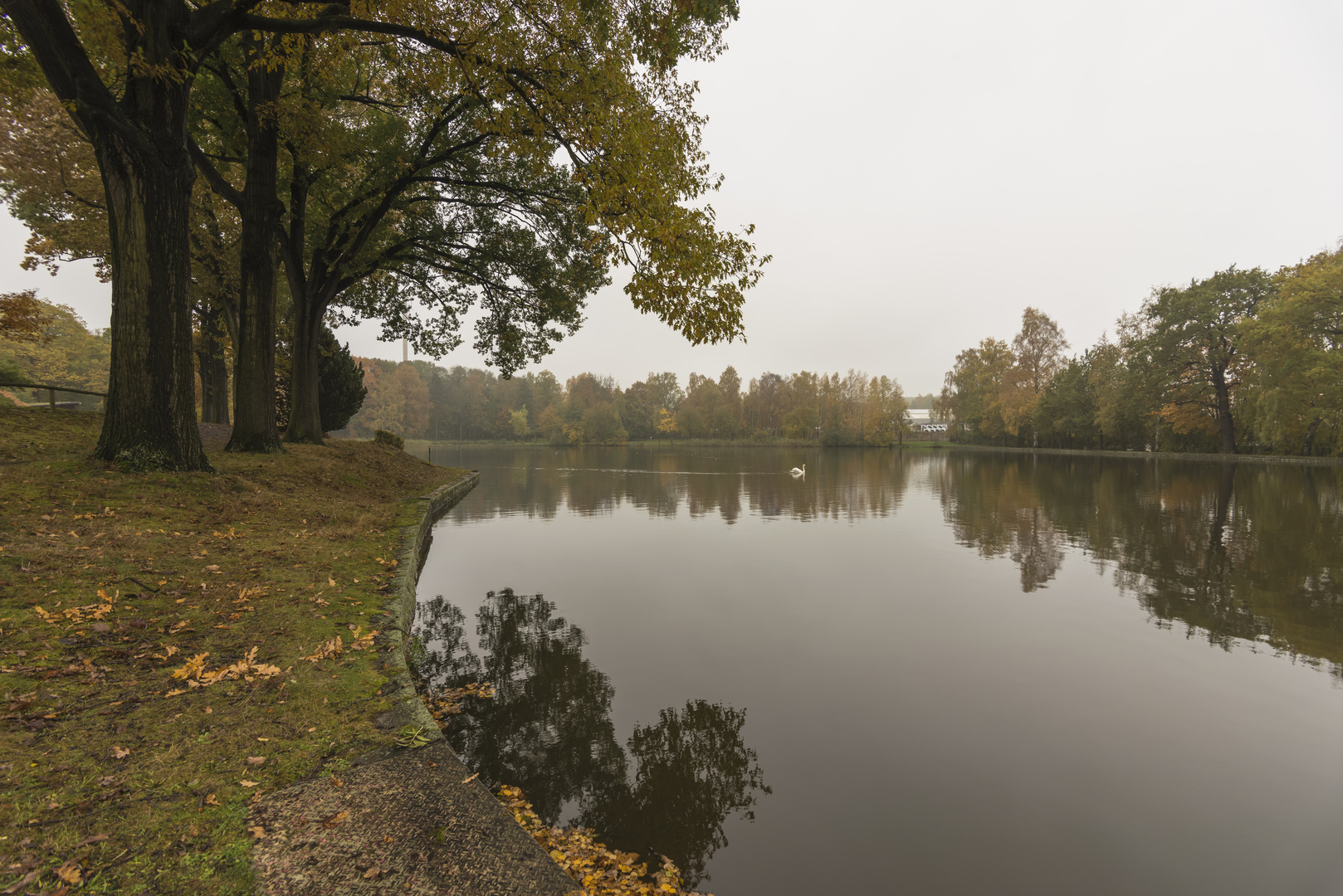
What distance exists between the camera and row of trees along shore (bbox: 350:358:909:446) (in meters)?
81.4

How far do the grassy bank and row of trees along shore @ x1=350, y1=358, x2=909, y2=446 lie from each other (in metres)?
75.4

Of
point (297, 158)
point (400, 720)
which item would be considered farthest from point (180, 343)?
point (400, 720)

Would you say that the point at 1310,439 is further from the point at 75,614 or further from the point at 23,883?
the point at 75,614

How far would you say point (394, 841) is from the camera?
8.66ft

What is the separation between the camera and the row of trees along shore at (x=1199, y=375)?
119 ft

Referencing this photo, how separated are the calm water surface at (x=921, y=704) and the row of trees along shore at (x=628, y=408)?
69.4 meters

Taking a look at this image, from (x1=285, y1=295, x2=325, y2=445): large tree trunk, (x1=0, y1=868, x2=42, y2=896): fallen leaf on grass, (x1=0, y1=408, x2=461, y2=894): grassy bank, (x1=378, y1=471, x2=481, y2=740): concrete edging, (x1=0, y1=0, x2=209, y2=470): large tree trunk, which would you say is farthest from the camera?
(x1=285, y1=295, x2=325, y2=445): large tree trunk

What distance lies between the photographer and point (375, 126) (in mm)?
14586

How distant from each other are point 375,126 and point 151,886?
1676 centimetres

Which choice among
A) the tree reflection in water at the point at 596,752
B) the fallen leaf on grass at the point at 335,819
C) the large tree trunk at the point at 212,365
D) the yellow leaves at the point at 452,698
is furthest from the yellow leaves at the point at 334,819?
the large tree trunk at the point at 212,365

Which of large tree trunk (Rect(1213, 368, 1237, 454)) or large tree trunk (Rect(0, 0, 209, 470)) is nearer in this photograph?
large tree trunk (Rect(0, 0, 209, 470))

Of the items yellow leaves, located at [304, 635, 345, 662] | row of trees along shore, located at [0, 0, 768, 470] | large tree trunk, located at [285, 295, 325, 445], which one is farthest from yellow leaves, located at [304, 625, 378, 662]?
large tree trunk, located at [285, 295, 325, 445]

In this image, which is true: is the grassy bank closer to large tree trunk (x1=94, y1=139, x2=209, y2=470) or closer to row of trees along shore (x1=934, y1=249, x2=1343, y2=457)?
large tree trunk (x1=94, y1=139, x2=209, y2=470)

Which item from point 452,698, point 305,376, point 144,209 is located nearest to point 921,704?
point 452,698
